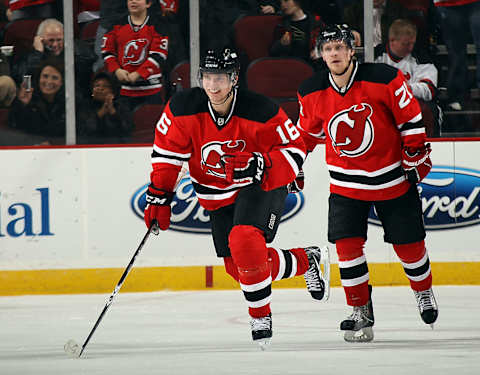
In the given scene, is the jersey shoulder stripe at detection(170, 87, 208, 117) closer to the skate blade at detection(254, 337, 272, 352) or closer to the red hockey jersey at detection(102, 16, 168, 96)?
the skate blade at detection(254, 337, 272, 352)

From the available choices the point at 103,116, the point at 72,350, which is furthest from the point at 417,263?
the point at 103,116

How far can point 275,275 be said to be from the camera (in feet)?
13.0

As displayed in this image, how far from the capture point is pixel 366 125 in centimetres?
374

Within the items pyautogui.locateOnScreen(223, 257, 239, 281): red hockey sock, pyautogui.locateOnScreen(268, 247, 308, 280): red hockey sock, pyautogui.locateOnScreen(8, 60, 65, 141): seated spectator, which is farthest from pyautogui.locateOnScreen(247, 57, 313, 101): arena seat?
pyautogui.locateOnScreen(223, 257, 239, 281): red hockey sock

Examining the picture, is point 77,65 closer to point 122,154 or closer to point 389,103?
point 122,154

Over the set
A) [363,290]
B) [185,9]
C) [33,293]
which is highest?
[185,9]

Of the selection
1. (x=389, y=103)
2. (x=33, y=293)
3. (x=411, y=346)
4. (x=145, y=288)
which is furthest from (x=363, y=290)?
(x=33, y=293)

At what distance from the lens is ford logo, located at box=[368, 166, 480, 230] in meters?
5.40

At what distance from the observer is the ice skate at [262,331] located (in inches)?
138

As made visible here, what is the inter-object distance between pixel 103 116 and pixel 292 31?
1.13m

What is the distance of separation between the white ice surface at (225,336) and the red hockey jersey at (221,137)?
0.61 metres

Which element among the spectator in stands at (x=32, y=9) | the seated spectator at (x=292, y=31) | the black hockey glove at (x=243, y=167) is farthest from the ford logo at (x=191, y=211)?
the black hockey glove at (x=243, y=167)

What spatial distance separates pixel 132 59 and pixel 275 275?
6.68 feet

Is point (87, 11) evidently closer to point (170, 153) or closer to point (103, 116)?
point (103, 116)
